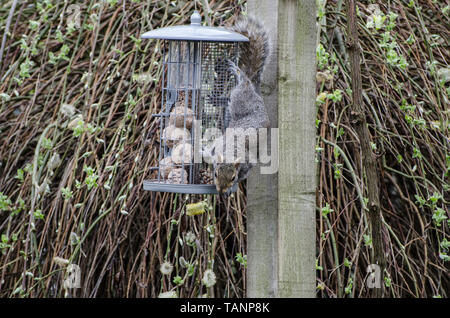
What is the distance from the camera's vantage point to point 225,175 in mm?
1447

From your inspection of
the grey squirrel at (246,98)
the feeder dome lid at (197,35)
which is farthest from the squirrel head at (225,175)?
the feeder dome lid at (197,35)

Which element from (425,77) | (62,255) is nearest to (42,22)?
(62,255)

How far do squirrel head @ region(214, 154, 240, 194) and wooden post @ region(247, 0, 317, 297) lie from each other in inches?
5.2

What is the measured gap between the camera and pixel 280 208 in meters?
1.32

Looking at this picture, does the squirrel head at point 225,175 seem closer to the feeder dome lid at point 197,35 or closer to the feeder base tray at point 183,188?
the feeder base tray at point 183,188

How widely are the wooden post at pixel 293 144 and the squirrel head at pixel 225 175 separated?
133 millimetres

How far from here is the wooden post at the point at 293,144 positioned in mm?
1306

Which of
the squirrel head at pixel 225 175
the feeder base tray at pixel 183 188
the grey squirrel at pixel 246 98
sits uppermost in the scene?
the grey squirrel at pixel 246 98

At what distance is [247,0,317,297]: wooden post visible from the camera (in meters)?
1.31

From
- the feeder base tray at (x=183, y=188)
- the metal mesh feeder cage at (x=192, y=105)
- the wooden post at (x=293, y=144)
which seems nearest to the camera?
the wooden post at (x=293, y=144)

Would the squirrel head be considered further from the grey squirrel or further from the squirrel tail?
the squirrel tail

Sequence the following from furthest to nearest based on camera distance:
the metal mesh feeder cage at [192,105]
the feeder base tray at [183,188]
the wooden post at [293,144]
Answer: the metal mesh feeder cage at [192,105] → the feeder base tray at [183,188] → the wooden post at [293,144]

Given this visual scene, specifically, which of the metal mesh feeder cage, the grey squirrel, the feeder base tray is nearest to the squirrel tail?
the grey squirrel
